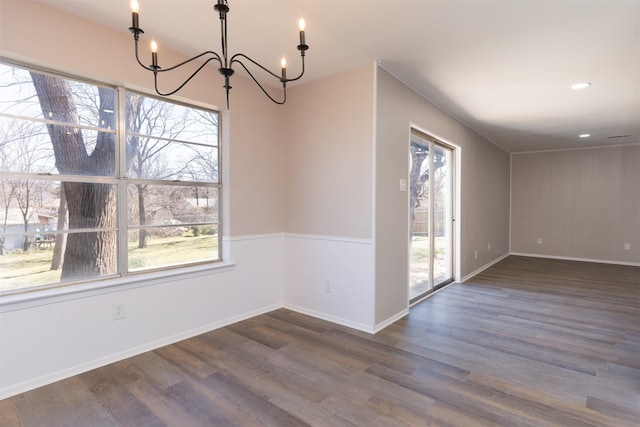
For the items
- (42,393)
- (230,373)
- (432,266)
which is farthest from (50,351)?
(432,266)

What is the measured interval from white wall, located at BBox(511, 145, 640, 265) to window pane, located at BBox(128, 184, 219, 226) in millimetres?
7371

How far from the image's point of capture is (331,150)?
3.37 meters

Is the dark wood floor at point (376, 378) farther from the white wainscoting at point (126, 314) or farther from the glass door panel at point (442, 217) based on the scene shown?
the glass door panel at point (442, 217)

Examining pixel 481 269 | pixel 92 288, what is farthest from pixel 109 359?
pixel 481 269

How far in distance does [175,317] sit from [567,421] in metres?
2.88

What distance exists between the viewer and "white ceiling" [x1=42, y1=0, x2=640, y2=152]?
2.17 meters

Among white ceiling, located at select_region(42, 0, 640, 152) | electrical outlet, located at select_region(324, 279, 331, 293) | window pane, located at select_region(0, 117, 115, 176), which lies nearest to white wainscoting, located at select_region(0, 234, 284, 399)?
electrical outlet, located at select_region(324, 279, 331, 293)

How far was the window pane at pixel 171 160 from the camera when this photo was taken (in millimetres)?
2738

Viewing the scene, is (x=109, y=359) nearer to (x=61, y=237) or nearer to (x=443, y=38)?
(x=61, y=237)

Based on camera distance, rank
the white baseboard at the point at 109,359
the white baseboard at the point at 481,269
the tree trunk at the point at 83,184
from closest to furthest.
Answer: the white baseboard at the point at 109,359, the tree trunk at the point at 83,184, the white baseboard at the point at 481,269

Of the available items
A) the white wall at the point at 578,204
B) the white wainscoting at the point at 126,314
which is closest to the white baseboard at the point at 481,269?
the white wall at the point at 578,204

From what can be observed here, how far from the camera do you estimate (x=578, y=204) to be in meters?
7.10

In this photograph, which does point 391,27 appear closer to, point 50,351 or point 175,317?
point 175,317

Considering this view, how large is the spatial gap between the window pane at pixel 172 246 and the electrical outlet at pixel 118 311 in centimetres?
30
